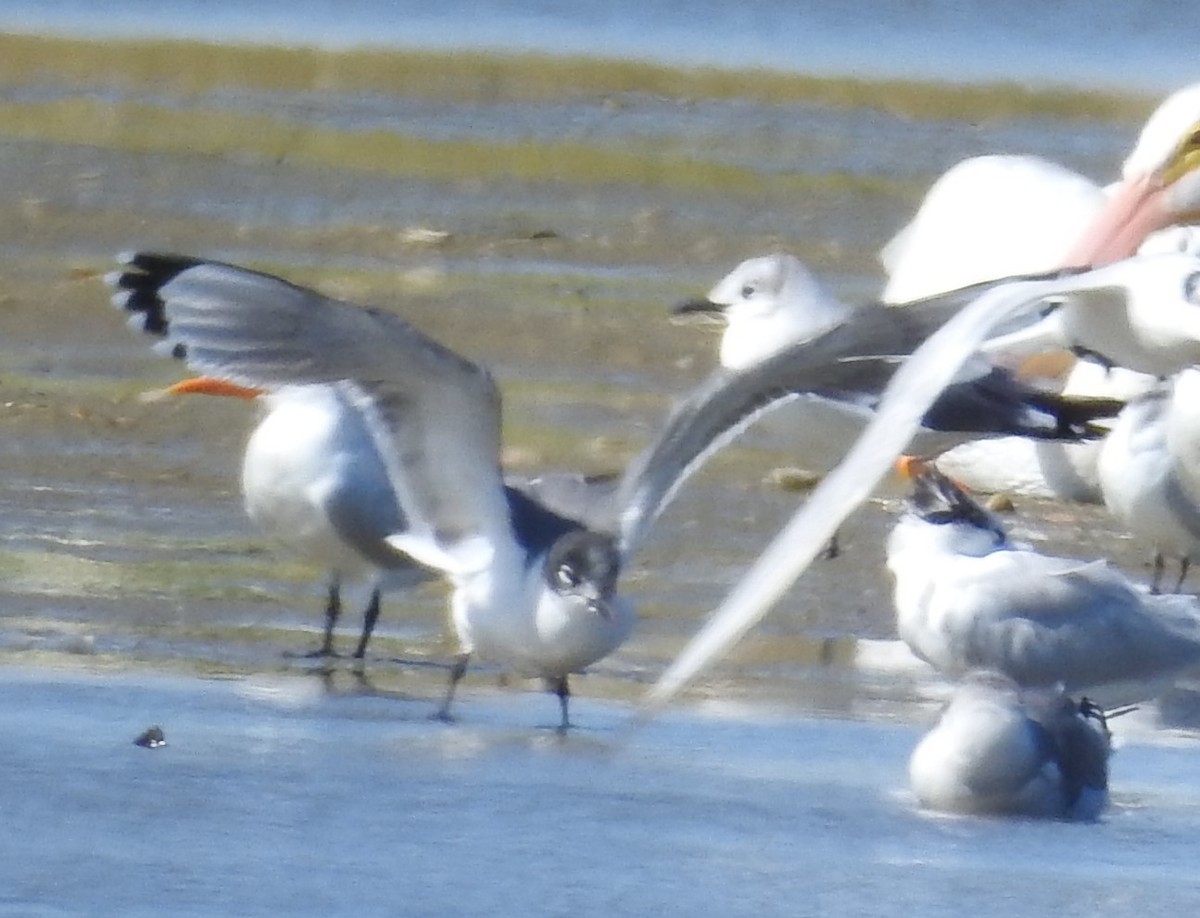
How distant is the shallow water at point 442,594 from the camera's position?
5328 mm

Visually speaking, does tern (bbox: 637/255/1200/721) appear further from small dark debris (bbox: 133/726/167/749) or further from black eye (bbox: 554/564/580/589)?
small dark debris (bbox: 133/726/167/749)

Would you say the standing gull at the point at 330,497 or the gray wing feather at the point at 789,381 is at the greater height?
the gray wing feather at the point at 789,381

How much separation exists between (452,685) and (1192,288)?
1.65 m

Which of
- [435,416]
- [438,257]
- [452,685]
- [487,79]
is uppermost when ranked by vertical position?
[435,416]

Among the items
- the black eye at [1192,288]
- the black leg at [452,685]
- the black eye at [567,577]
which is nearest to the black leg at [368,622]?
the black leg at [452,685]

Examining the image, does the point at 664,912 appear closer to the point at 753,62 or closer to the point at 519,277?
the point at 519,277

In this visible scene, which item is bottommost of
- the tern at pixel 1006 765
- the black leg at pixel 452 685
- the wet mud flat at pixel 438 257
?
the wet mud flat at pixel 438 257

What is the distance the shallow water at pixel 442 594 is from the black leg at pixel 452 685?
56 mm

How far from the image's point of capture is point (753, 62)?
1788cm

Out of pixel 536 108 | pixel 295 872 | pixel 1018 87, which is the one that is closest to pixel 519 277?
pixel 536 108

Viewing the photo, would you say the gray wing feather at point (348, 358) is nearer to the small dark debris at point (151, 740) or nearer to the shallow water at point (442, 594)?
the shallow water at point (442, 594)

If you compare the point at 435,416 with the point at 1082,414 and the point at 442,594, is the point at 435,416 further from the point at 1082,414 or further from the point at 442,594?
the point at 442,594

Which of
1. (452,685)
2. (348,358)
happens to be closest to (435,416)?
(348,358)

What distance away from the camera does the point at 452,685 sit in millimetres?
6605
